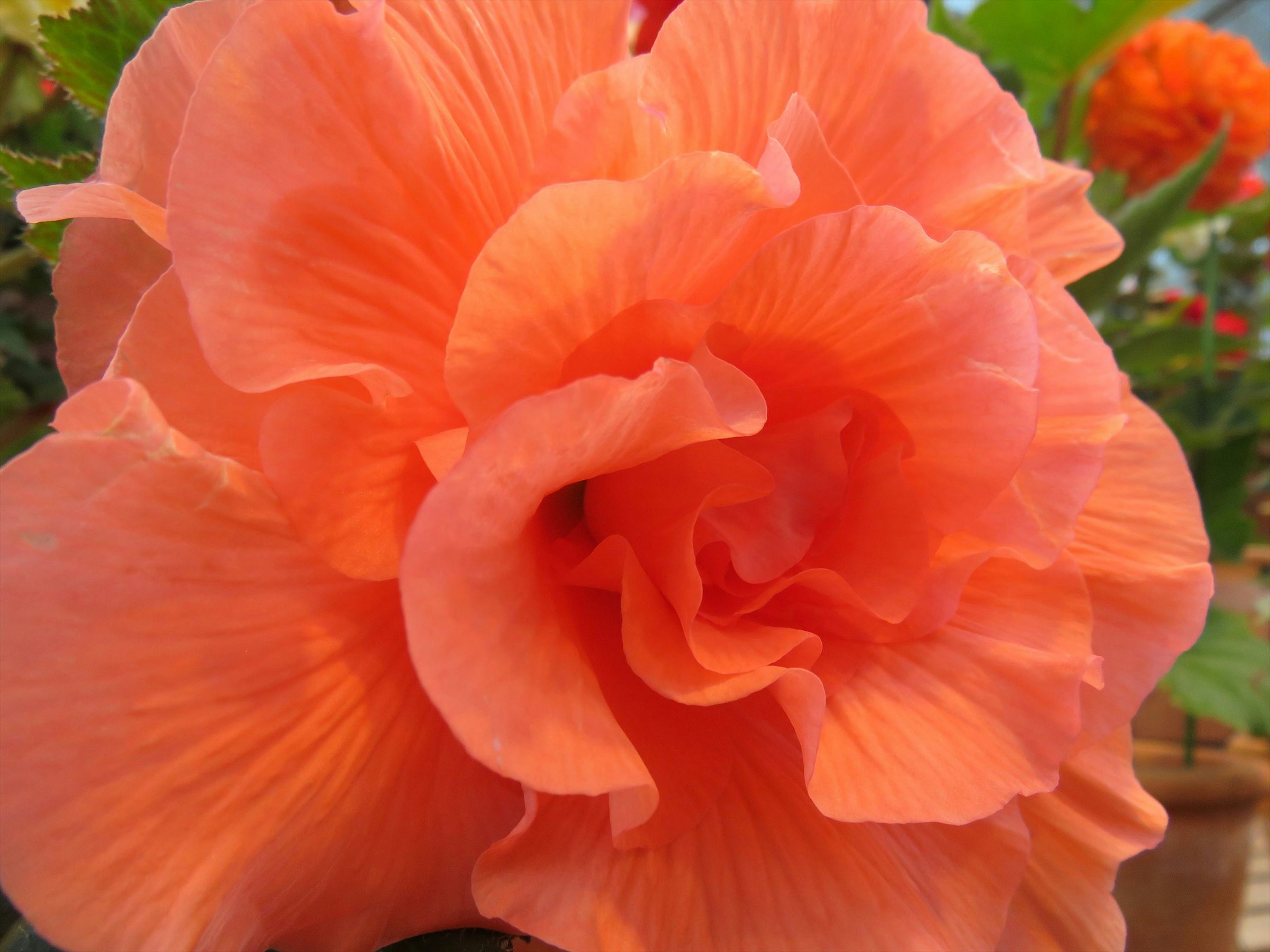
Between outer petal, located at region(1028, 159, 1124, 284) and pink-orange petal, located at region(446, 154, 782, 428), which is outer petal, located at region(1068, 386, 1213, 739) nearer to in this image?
outer petal, located at region(1028, 159, 1124, 284)

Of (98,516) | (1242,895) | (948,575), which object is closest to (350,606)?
(98,516)

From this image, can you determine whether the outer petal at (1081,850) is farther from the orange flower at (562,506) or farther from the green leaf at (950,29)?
the green leaf at (950,29)

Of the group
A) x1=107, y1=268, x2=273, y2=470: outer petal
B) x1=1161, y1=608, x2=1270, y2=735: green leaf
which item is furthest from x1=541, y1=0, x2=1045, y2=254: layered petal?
x1=1161, y1=608, x2=1270, y2=735: green leaf

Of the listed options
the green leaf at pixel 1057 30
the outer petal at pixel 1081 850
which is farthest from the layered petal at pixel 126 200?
the green leaf at pixel 1057 30

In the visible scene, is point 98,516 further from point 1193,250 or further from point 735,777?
point 1193,250

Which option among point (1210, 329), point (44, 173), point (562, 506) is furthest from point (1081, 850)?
point (1210, 329)

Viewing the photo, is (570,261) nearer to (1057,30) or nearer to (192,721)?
(192,721)
